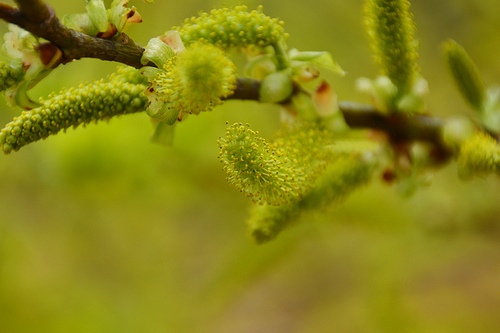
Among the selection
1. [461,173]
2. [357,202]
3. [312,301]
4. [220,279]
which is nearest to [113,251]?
[220,279]

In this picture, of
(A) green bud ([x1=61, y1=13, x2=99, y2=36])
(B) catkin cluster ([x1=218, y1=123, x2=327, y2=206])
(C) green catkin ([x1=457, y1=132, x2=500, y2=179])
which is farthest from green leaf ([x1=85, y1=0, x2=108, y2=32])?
(C) green catkin ([x1=457, y1=132, x2=500, y2=179])

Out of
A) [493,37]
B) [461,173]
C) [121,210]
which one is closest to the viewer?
[461,173]

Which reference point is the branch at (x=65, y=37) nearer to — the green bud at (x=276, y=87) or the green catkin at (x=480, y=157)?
the green bud at (x=276, y=87)

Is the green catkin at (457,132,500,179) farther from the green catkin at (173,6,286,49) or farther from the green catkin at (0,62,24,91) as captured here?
the green catkin at (0,62,24,91)

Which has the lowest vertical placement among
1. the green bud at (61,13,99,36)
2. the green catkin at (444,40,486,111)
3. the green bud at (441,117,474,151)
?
the green bud at (441,117,474,151)

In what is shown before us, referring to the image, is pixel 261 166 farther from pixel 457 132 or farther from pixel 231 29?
pixel 457 132

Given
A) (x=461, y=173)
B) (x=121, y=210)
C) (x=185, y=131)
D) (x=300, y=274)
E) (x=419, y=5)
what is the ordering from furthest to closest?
1. (x=300, y=274)
2. (x=121, y=210)
3. (x=419, y=5)
4. (x=185, y=131)
5. (x=461, y=173)

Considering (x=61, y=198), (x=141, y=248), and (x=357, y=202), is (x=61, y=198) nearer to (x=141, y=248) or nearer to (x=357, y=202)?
(x=141, y=248)
